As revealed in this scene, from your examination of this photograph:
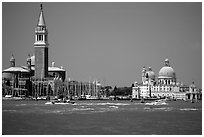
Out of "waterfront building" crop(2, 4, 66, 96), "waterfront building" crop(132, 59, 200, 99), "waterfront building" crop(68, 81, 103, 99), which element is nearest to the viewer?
"waterfront building" crop(2, 4, 66, 96)

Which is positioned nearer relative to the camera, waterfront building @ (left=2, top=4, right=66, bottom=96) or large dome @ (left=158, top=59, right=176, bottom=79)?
waterfront building @ (left=2, top=4, right=66, bottom=96)

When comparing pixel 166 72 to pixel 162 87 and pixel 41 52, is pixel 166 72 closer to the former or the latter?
pixel 162 87

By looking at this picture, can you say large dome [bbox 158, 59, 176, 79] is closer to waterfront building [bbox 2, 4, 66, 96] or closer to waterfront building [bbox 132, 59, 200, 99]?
waterfront building [bbox 132, 59, 200, 99]

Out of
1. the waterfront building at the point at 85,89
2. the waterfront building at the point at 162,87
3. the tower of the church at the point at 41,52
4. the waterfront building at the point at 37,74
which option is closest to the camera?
the waterfront building at the point at 37,74

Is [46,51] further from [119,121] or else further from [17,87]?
[119,121]

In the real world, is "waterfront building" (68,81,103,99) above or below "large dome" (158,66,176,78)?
below

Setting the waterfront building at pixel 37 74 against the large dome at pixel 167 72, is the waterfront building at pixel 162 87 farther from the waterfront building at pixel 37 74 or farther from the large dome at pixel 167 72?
the waterfront building at pixel 37 74

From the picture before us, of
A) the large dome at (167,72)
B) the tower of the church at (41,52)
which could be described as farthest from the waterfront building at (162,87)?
the tower of the church at (41,52)

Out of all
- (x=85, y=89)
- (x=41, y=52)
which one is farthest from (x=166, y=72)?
(x=41, y=52)

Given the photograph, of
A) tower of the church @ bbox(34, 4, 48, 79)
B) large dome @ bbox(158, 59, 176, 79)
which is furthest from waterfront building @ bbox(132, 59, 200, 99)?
tower of the church @ bbox(34, 4, 48, 79)
